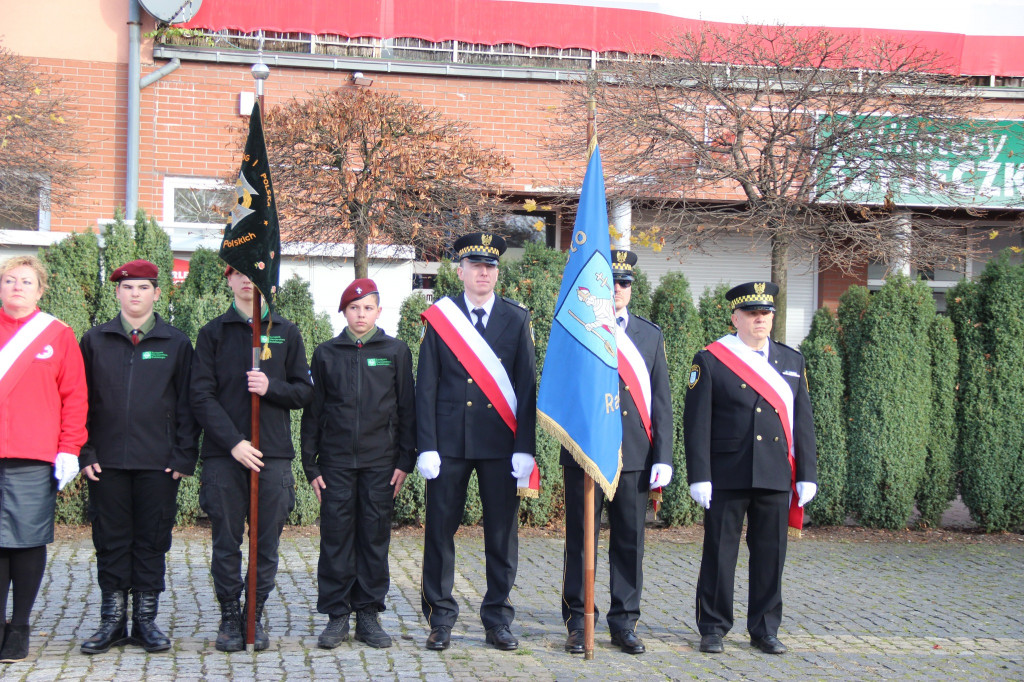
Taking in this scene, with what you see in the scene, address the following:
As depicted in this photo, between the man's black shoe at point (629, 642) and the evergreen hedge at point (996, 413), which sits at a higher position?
the evergreen hedge at point (996, 413)

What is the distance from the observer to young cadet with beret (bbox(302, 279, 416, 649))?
5.09 meters

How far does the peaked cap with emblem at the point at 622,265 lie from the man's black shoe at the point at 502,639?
2027mm

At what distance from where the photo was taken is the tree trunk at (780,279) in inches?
360

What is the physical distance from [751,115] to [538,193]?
16.3ft

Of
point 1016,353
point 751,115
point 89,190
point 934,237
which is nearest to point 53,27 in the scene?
point 89,190

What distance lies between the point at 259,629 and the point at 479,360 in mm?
1772

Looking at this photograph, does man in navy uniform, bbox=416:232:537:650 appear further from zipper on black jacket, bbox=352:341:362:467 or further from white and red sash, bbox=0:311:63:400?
white and red sash, bbox=0:311:63:400

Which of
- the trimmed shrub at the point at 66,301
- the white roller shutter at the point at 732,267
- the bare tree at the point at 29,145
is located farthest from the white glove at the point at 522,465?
the white roller shutter at the point at 732,267

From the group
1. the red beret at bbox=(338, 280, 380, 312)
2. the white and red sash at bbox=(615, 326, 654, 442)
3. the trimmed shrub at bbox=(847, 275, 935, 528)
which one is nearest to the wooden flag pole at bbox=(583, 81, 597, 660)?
the white and red sash at bbox=(615, 326, 654, 442)

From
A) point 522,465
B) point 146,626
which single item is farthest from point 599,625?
point 146,626

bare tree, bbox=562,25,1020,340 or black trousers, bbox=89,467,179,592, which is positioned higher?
bare tree, bbox=562,25,1020,340

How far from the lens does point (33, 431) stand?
184 inches

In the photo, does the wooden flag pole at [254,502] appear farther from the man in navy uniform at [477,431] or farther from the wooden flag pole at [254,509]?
the man in navy uniform at [477,431]

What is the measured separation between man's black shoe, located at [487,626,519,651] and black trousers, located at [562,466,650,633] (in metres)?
0.33
